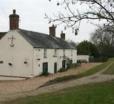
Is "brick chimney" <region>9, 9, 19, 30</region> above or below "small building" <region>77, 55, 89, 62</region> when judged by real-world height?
above

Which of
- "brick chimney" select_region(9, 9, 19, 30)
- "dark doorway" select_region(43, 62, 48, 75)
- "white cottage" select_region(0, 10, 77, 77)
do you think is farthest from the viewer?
"dark doorway" select_region(43, 62, 48, 75)

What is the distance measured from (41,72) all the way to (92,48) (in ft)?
135

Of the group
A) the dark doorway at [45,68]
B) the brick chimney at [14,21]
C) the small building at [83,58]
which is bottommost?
the dark doorway at [45,68]

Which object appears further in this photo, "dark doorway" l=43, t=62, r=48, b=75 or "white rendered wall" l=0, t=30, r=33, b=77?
"dark doorway" l=43, t=62, r=48, b=75

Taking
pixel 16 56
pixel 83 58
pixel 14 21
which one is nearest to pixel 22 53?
pixel 16 56

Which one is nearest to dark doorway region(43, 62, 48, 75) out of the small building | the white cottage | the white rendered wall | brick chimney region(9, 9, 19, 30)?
the white cottage

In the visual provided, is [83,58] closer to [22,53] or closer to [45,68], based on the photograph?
[45,68]

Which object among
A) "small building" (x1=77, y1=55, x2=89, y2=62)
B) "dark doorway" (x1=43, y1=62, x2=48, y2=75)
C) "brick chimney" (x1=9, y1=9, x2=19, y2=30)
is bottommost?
"dark doorway" (x1=43, y1=62, x2=48, y2=75)

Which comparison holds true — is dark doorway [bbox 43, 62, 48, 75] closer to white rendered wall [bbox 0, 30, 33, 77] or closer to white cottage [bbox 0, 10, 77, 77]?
white cottage [bbox 0, 10, 77, 77]

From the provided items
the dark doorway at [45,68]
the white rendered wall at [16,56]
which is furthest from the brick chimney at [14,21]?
the dark doorway at [45,68]

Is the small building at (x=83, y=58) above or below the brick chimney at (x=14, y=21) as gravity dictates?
below

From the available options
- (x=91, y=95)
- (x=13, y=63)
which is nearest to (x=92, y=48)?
(x=13, y=63)

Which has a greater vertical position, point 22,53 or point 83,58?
point 22,53

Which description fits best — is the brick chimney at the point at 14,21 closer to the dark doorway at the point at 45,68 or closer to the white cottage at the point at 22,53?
the white cottage at the point at 22,53
